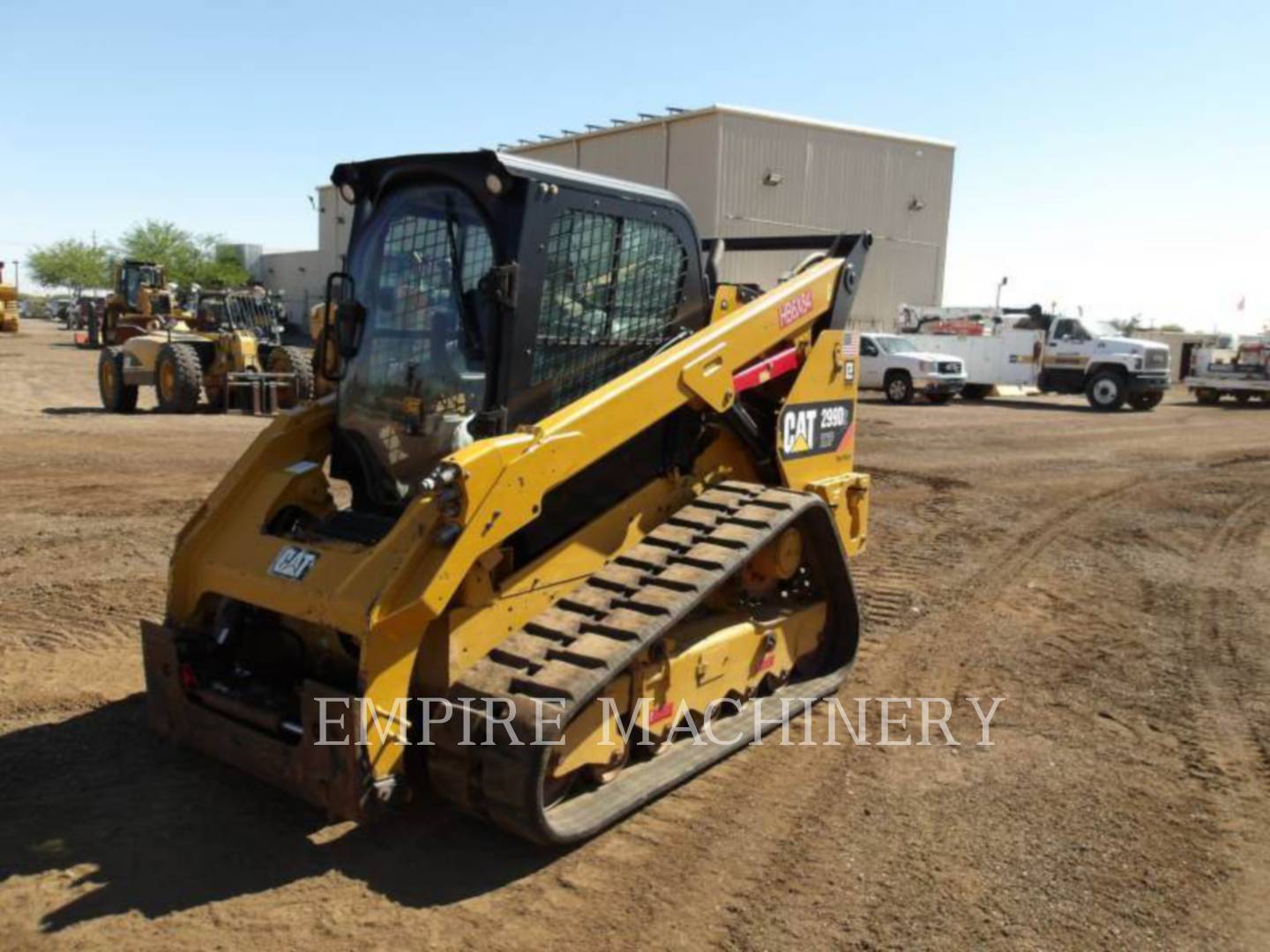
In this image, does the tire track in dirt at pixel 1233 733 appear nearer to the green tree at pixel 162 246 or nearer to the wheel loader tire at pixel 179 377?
the wheel loader tire at pixel 179 377

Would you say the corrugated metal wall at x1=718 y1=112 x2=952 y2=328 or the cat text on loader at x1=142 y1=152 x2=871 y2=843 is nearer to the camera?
the cat text on loader at x1=142 y1=152 x2=871 y2=843

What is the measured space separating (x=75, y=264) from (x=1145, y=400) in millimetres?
85817

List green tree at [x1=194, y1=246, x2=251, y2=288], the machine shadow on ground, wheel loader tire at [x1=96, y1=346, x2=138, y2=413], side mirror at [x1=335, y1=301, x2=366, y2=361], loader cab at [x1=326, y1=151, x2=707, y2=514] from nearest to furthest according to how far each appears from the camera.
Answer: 1. the machine shadow on ground
2. loader cab at [x1=326, y1=151, x2=707, y2=514]
3. side mirror at [x1=335, y1=301, x2=366, y2=361]
4. wheel loader tire at [x1=96, y1=346, x2=138, y2=413]
5. green tree at [x1=194, y1=246, x2=251, y2=288]

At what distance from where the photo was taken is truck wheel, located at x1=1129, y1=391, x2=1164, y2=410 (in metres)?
24.2

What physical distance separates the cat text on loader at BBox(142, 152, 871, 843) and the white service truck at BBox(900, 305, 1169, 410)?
21.8 meters

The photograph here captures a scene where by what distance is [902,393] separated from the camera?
24031 mm

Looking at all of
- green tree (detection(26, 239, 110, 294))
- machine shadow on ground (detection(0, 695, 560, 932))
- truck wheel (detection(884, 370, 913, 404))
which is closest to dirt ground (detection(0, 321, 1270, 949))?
machine shadow on ground (detection(0, 695, 560, 932))

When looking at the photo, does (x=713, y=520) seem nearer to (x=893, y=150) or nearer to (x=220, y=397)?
(x=220, y=397)

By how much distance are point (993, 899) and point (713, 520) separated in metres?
1.90

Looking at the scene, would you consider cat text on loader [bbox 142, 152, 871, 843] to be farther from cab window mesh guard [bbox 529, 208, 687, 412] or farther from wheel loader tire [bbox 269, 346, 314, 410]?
wheel loader tire [bbox 269, 346, 314, 410]

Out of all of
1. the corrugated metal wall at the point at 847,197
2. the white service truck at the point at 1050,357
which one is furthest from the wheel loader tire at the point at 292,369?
the white service truck at the point at 1050,357

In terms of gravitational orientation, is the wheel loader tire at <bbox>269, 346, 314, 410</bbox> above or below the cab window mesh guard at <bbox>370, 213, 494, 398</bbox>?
below

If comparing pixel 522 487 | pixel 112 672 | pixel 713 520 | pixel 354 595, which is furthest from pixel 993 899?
pixel 112 672

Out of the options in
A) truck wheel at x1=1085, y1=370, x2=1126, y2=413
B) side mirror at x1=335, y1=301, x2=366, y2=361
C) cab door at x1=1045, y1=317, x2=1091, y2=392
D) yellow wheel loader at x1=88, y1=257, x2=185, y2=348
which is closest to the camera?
side mirror at x1=335, y1=301, x2=366, y2=361
